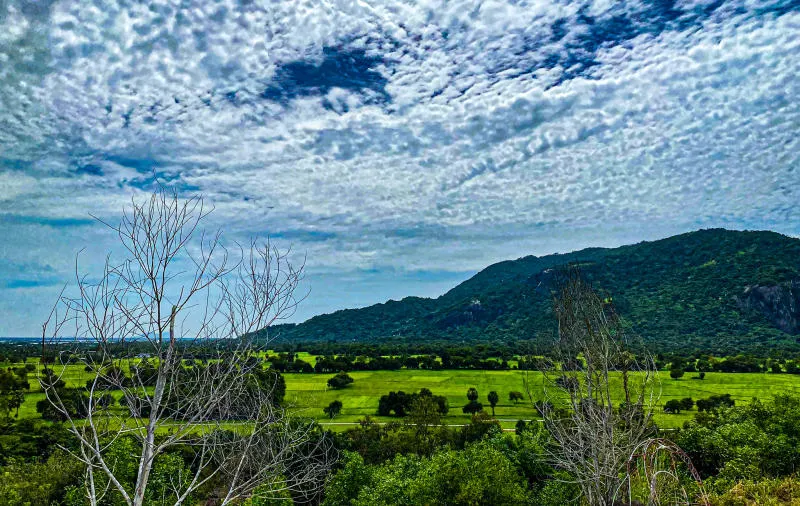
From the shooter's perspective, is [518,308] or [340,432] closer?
[340,432]

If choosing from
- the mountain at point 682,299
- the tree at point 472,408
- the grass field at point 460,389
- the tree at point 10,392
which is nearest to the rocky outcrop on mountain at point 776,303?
the mountain at point 682,299

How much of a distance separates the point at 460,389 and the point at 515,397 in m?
7.30

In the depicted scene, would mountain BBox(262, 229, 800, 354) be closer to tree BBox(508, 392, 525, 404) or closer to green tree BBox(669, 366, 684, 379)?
green tree BBox(669, 366, 684, 379)

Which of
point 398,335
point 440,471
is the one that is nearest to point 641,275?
point 398,335

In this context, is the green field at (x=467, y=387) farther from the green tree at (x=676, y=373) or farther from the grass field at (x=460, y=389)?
the green tree at (x=676, y=373)

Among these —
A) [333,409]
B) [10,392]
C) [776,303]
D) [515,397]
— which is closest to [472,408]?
[515,397]

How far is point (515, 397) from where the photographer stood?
55250 millimetres

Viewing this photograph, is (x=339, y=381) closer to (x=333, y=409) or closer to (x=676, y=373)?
(x=333, y=409)

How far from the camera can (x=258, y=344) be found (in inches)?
306

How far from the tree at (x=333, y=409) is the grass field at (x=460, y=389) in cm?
53

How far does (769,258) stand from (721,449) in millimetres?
121972

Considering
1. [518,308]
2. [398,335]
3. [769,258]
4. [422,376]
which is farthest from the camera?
[398,335]

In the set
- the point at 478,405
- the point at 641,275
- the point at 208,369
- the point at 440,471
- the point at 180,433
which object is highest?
the point at 641,275

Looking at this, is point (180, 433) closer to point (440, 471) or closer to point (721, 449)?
point (440, 471)
